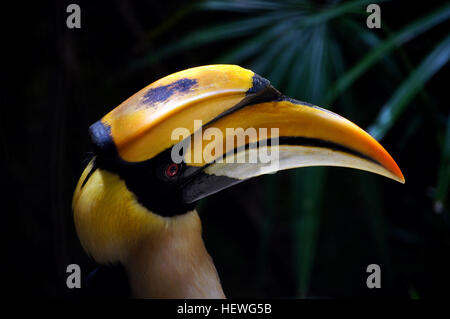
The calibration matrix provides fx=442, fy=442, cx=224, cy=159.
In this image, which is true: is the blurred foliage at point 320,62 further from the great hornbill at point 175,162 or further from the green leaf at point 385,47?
the great hornbill at point 175,162

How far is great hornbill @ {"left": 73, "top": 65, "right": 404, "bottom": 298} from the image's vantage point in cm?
65

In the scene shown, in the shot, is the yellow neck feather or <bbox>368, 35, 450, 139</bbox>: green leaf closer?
the yellow neck feather

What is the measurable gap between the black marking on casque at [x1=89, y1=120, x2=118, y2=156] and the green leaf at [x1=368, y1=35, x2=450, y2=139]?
0.71 m

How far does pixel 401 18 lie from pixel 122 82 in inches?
37.5

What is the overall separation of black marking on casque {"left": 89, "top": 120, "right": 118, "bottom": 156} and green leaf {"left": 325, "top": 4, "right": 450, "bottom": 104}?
0.75 metres

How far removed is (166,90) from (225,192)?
1279 mm

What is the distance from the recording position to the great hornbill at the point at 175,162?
0.65 metres

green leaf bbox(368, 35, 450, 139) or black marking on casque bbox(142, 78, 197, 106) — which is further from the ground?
green leaf bbox(368, 35, 450, 139)

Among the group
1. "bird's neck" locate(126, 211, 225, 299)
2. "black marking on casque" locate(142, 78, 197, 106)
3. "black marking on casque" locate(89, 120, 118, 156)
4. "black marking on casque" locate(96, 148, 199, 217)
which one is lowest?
"bird's neck" locate(126, 211, 225, 299)

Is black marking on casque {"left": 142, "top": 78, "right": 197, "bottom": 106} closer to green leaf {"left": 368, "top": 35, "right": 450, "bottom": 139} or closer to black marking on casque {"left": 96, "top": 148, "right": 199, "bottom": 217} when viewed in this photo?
black marking on casque {"left": 96, "top": 148, "right": 199, "bottom": 217}

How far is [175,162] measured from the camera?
695 millimetres

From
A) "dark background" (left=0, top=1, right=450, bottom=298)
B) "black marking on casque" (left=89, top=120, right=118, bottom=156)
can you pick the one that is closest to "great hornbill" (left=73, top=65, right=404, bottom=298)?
"black marking on casque" (left=89, top=120, right=118, bottom=156)

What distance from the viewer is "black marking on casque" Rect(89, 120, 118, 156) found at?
0.65m

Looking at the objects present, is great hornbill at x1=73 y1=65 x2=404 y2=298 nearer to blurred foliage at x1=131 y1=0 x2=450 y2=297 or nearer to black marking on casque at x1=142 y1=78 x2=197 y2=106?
black marking on casque at x1=142 y1=78 x2=197 y2=106
